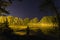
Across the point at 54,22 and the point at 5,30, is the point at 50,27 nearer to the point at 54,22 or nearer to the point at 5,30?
the point at 54,22

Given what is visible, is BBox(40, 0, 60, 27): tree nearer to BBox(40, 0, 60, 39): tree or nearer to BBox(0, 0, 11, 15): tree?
BBox(40, 0, 60, 39): tree

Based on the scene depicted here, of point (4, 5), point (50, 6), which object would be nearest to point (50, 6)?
point (50, 6)

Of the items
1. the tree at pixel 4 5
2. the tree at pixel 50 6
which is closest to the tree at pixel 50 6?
the tree at pixel 50 6

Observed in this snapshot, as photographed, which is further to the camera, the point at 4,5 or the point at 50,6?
the point at 4,5

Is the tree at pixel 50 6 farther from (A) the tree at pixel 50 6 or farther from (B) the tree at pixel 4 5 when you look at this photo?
(B) the tree at pixel 4 5

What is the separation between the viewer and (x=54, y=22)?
273 centimetres

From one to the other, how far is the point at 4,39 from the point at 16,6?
25.4 inches

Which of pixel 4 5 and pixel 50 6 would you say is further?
pixel 4 5

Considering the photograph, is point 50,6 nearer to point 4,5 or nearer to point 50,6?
point 50,6

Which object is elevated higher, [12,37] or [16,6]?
[16,6]

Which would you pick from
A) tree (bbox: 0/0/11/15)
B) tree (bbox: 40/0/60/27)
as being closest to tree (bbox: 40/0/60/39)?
tree (bbox: 40/0/60/27)

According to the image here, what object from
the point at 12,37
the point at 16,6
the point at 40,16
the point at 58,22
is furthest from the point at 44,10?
the point at 12,37

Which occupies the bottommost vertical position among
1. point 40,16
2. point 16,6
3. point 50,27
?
point 50,27

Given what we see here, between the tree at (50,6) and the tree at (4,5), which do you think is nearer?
the tree at (50,6)
